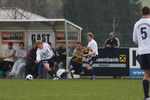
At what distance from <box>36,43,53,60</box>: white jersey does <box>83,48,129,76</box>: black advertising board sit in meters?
2.47

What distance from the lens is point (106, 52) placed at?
28.4m

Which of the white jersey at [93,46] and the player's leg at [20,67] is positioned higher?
the white jersey at [93,46]

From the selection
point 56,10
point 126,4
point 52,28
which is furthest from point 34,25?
point 56,10

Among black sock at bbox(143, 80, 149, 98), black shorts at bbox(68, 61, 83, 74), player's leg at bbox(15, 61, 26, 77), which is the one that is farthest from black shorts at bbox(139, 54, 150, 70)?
player's leg at bbox(15, 61, 26, 77)

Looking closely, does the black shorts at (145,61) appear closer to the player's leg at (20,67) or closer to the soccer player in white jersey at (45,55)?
the soccer player in white jersey at (45,55)

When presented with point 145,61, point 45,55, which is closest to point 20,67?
point 45,55

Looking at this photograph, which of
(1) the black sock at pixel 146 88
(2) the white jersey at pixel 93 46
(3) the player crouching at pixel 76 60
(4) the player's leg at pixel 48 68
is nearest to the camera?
(1) the black sock at pixel 146 88

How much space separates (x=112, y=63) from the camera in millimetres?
28266

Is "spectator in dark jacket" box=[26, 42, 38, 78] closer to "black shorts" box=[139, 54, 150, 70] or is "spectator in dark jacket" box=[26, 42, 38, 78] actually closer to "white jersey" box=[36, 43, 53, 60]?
"white jersey" box=[36, 43, 53, 60]

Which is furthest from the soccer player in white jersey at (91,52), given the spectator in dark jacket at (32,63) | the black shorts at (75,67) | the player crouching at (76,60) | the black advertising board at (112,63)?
the spectator in dark jacket at (32,63)

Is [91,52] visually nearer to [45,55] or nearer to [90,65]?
[90,65]

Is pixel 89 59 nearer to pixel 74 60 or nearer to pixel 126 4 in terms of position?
pixel 74 60

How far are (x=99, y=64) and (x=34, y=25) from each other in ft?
11.8

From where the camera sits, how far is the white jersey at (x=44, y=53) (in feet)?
86.0
